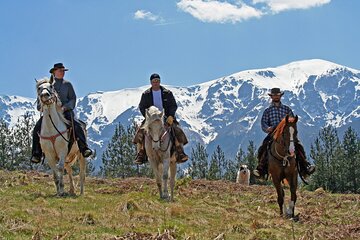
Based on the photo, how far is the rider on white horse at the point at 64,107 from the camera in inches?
621

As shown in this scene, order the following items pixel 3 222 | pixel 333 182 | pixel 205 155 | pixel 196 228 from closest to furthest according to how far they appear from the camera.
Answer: pixel 3 222 → pixel 196 228 → pixel 333 182 → pixel 205 155

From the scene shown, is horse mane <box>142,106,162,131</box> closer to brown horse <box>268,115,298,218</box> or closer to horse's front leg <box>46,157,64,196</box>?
horse's front leg <box>46,157,64,196</box>

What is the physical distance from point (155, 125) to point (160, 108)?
127 centimetres

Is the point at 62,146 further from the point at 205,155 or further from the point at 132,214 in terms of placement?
the point at 205,155

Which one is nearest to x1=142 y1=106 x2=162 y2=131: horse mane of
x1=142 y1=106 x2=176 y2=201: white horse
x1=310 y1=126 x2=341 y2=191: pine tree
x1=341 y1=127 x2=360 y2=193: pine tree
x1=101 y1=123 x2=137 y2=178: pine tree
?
x1=142 y1=106 x2=176 y2=201: white horse

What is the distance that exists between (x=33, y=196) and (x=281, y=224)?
23.7ft

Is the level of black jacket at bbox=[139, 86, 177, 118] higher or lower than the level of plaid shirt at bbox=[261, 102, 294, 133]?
higher

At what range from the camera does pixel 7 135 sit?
84125 millimetres

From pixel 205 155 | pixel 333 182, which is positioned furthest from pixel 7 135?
pixel 333 182

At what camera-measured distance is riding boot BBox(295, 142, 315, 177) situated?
14.3 metres

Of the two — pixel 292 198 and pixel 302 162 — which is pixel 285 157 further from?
pixel 292 198

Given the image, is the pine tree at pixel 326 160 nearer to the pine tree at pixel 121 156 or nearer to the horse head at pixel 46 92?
the pine tree at pixel 121 156

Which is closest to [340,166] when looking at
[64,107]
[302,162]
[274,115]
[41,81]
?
[274,115]

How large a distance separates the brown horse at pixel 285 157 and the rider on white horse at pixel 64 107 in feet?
18.5
